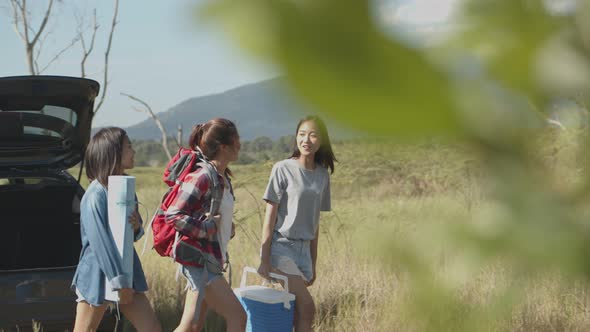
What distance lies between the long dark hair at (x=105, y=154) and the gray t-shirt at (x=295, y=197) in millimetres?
1002

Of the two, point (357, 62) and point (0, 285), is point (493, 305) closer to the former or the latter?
point (357, 62)

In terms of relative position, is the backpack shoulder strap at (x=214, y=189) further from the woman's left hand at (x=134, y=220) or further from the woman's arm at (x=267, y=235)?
the woman's arm at (x=267, y=235)

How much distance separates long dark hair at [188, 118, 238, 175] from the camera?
482 cm

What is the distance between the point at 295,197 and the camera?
5148mm

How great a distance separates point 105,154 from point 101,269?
2.10 feet

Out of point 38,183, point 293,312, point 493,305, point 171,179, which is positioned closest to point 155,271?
point 38,183

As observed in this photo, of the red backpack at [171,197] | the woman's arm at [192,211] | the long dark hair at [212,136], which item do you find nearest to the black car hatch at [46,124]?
the long dark hair at [212,136]

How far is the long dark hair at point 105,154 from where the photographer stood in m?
4.44

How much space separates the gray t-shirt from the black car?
117 centimetres

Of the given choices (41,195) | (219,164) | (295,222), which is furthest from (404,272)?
(41,195)

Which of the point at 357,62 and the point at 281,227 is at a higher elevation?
the point at 357,62

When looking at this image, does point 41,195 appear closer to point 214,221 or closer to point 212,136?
point 212,136

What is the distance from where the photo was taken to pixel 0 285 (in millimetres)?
4684

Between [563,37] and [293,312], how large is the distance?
16.7ft
